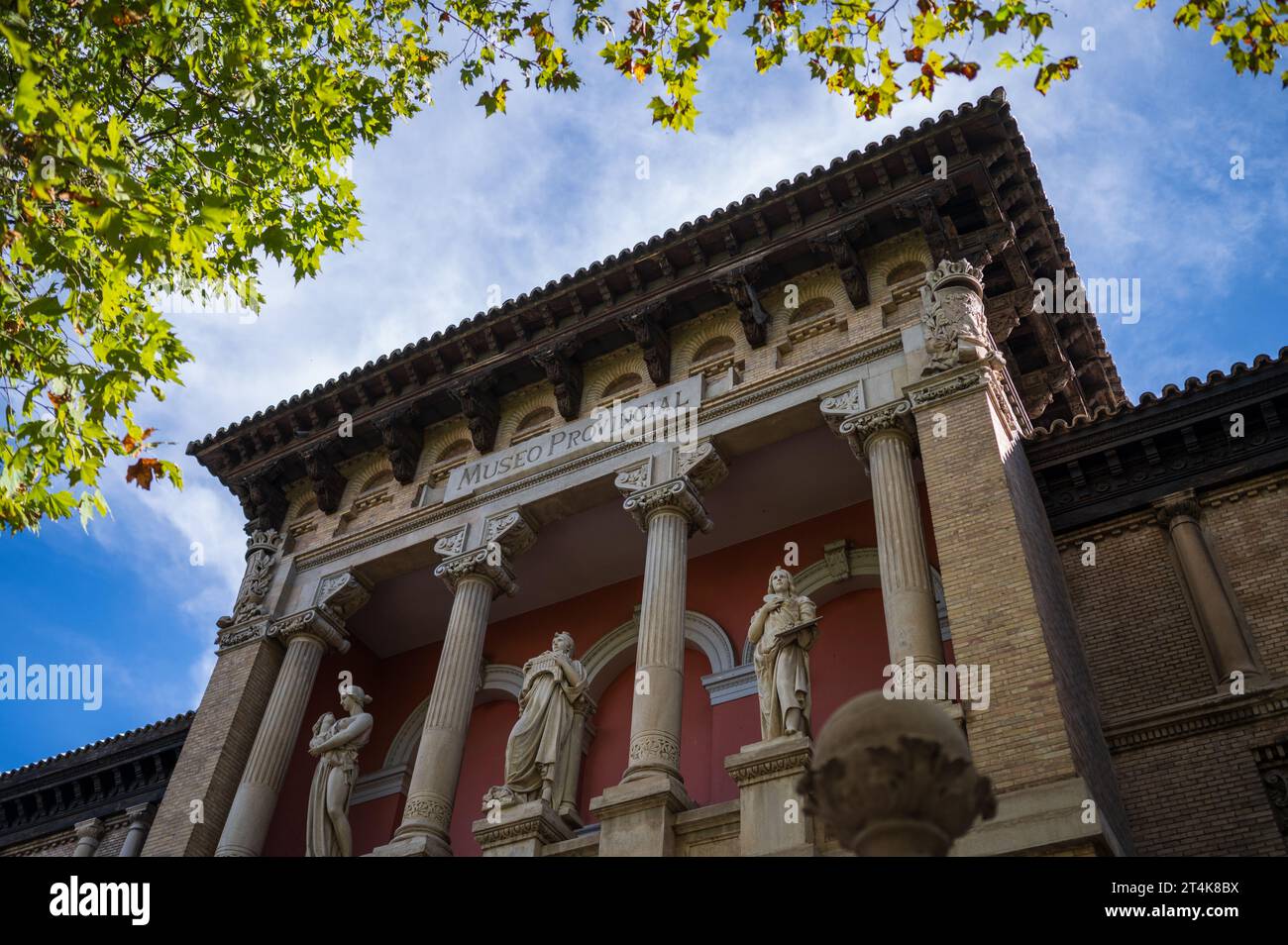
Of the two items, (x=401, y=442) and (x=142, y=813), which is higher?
(x=401, y=442)

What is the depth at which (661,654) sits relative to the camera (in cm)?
1326

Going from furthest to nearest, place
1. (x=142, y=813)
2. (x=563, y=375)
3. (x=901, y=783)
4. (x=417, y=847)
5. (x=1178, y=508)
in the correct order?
1. (x=142, y=813)
2. (x=563, y=375)
3. (x=1178, y=508)
4. (x=417, y=847)
5. (x=901, y=783)

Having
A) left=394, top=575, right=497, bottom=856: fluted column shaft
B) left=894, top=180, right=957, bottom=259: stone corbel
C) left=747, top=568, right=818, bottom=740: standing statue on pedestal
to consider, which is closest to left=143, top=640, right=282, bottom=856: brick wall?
left=394, top=575, right=497, bottom=856: fluted column shaft

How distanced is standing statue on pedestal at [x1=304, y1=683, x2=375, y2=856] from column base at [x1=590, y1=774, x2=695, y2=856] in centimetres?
394

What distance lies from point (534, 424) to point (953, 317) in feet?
21.8

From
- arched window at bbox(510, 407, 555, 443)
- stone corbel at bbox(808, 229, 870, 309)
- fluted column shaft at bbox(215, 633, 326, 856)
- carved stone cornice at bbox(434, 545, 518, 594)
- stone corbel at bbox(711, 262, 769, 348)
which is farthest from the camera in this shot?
arched window at bbox(510, 407, 555, 443)

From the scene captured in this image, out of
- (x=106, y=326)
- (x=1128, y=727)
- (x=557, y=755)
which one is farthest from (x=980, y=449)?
(x=106, y=326)

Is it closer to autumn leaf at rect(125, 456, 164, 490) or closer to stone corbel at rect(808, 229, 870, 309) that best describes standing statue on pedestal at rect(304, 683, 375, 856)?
autumn leaf at rect(125, 456, 164, 490)

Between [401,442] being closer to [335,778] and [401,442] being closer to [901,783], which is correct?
[335,778]

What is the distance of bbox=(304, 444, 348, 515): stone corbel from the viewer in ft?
61.2

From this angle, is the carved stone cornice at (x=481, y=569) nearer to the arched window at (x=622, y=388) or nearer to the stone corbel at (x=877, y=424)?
the arched window at (x=622, y=388)

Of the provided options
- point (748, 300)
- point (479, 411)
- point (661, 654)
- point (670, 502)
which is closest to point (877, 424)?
point (670, 502)
